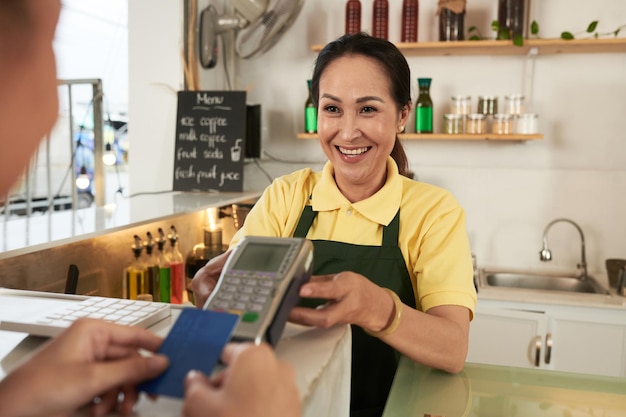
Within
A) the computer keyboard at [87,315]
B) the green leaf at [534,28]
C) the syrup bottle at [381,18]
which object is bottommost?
the computer keyboard at [87,315]

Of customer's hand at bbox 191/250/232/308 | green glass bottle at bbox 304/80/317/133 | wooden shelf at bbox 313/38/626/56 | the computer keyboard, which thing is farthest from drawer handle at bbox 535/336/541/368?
the computer keyboard

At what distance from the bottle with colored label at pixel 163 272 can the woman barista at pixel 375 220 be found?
2.58ft

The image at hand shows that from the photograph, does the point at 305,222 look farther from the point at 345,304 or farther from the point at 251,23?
the point at 251,23

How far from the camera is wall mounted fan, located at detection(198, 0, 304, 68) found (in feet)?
9.68

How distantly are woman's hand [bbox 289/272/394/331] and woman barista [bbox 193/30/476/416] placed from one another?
111mm

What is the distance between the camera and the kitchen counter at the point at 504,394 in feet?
2.66

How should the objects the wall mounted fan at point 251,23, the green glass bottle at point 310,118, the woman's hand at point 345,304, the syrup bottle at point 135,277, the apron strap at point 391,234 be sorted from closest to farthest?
the woman's hand at point 345,304 < the apron strap at point 391,234 < the syrup bottle at point 135,277 < the wall mounted fan at point 251,23 < the green glass bottle at point 310,118

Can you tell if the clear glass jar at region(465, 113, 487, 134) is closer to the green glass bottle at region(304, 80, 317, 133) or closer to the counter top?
the green glass bottle at region(304, 80, 317, 133)

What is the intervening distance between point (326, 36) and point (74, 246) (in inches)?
79.6

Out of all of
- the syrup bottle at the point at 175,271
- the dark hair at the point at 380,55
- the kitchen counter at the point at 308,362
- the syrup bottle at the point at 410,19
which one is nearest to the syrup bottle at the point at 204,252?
the syrup bottle at the point at 175,271

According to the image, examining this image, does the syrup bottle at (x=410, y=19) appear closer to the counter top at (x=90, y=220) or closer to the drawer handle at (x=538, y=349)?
the counter top at (x=90, y=220)

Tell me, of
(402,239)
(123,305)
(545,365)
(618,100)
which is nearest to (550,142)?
(618,100)

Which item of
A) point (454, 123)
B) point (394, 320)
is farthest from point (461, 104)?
point (394, 320)

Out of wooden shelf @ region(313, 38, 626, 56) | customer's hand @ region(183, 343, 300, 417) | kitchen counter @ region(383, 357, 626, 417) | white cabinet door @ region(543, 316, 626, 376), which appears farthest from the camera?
wooden shelf @ region(313, 38, 626, 56)
